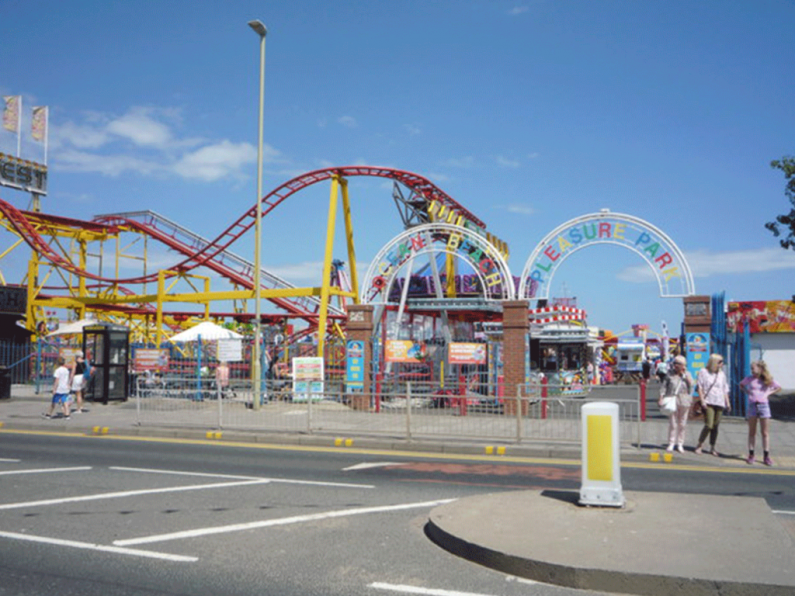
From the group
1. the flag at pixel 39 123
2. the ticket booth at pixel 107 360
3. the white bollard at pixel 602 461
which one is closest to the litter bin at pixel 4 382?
the ticket booth at pixel 107 360

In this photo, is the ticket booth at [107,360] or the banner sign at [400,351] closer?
the banner sign at [400,351]

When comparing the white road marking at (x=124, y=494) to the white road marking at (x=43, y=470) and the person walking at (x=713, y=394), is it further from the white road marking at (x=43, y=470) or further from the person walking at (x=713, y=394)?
the person walking at (x=713, y=394)

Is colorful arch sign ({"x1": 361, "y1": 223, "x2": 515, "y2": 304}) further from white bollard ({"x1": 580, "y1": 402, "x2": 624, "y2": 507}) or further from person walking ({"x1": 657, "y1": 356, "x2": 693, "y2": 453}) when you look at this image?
white bollard ({"x1": 580, "y1": 402, "x2": 624, "y2": 507})

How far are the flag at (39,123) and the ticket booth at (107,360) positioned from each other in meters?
28.2


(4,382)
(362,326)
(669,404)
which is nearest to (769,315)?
(362,326)

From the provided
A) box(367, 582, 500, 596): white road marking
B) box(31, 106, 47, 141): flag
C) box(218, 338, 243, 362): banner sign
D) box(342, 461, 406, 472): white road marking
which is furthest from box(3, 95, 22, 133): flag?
box(367, 582, 500, 596): white road marking

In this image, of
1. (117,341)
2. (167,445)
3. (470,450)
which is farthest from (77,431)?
(470,450)

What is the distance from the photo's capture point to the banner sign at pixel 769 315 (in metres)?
34.5

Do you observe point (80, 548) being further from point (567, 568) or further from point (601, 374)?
point (601, 374)

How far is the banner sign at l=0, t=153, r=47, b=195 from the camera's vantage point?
44188 mm

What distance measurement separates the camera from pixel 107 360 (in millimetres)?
23500

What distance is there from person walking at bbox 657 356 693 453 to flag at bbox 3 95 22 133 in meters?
43.6

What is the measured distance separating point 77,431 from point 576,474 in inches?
478

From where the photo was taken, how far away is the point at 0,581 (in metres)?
6.02
